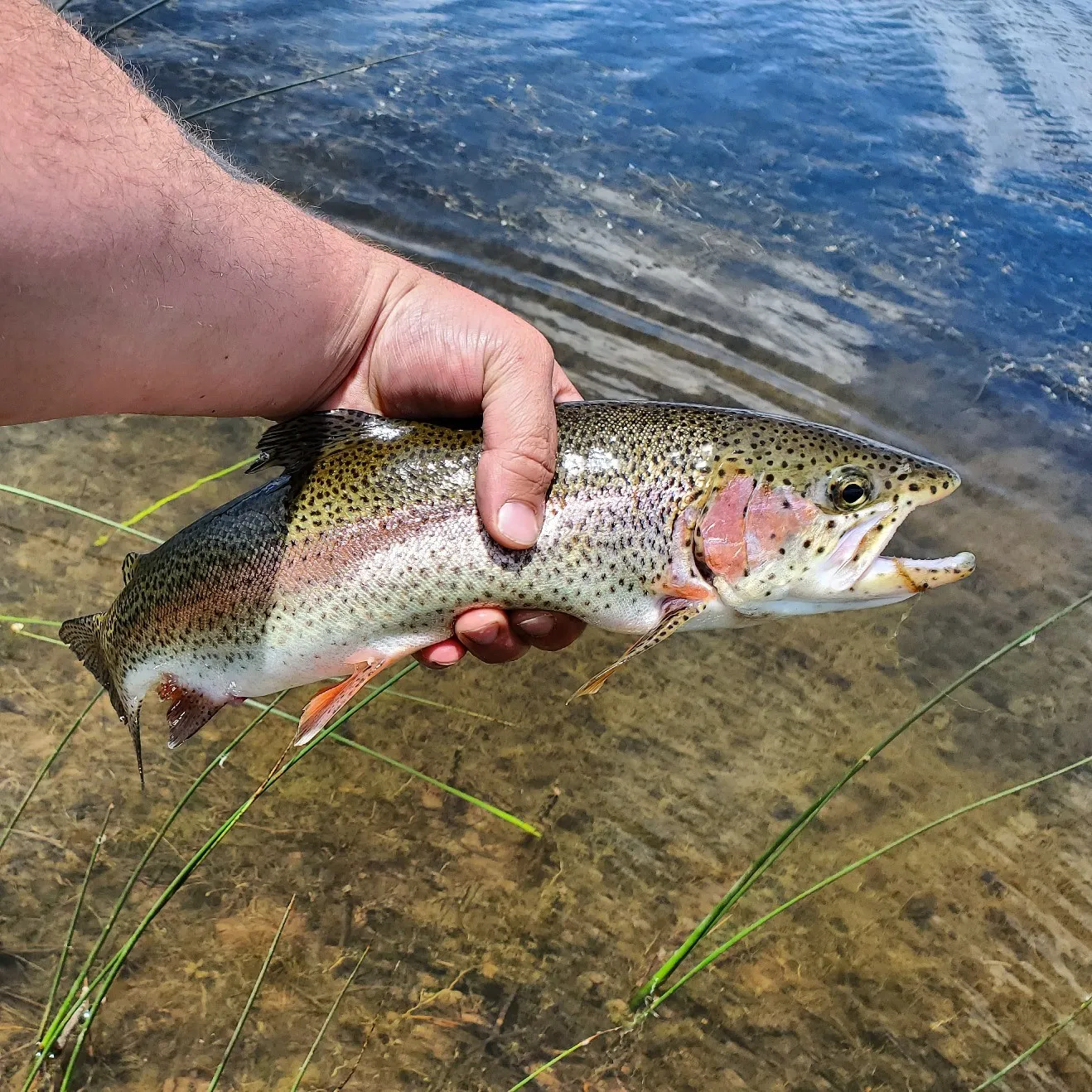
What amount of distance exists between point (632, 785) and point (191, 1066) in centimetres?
202

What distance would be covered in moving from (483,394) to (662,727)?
207 cm

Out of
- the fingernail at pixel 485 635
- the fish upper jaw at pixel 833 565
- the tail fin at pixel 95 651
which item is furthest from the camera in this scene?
the tail fin at pixel 95 651

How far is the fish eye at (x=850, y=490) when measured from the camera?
266 cm

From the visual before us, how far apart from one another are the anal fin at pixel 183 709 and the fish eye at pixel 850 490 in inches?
81.0

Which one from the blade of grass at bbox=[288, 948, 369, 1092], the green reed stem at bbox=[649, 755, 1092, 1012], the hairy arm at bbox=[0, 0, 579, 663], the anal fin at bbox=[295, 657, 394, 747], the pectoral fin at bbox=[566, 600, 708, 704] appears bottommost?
the blade of grass at bbox=[288, 948, 369, 1092]

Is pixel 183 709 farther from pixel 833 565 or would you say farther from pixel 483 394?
pixel 833 565

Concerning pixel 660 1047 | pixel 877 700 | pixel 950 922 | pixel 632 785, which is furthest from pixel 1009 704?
pixel 660 1047

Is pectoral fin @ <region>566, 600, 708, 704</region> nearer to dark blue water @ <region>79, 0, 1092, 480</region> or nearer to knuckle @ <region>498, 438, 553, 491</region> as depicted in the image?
knuckle @ <region>498, 438, 553, 491</region>

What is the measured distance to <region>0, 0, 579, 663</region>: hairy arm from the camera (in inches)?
88.2

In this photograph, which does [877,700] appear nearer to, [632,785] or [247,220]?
[632,785]

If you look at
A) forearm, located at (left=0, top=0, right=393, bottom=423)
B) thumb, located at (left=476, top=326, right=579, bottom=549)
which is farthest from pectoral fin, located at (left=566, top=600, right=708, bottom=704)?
forearm, located at (left=0, top=0, right=393, bottom=423)

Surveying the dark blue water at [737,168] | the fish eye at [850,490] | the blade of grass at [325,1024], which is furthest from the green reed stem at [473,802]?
the dark blue water at [737,168]

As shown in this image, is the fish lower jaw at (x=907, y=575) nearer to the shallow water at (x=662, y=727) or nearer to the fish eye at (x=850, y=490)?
the fish eye at (x=850, y=490)

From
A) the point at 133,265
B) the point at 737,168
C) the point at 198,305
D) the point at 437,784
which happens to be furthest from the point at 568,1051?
the point at 737,168
